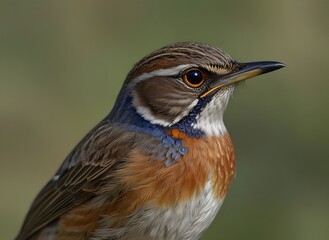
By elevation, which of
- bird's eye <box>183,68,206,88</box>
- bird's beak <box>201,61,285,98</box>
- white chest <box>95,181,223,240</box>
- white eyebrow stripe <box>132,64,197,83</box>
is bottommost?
white chest <box>95,181,223,240</box>

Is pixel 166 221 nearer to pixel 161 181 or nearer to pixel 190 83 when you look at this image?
pixel 161 181

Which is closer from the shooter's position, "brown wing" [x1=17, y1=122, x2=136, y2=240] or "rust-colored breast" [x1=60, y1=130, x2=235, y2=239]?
"rust-colored breast" [x1=60, y1=130, x2=235, y2=239]

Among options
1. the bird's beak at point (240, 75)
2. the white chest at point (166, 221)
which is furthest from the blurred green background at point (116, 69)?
the white chest at point (166, 221)

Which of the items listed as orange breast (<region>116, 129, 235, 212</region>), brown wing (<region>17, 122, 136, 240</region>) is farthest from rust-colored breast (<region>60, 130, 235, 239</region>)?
brown wing (<region>17, 122, 136, 240</region>)

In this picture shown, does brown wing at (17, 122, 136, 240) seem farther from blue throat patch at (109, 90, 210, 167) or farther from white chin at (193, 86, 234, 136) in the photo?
white chin at (193, 86, 234, 136)

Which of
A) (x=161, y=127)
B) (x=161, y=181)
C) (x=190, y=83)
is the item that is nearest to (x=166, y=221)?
(x=161, y=181)

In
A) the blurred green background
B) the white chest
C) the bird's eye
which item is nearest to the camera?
the white chest

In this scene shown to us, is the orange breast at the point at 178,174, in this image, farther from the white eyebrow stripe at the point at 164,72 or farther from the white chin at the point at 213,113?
the white eyebrow stripe at the point at 164,72
